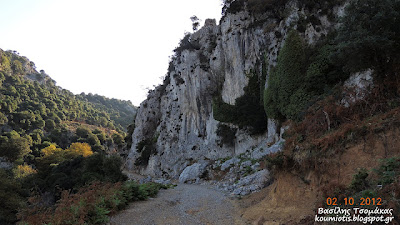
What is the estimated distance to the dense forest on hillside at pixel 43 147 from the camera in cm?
2017

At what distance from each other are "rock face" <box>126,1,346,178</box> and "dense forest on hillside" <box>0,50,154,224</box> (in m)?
8.18

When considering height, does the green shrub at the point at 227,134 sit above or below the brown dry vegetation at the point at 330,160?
above

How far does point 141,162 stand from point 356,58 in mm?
38620

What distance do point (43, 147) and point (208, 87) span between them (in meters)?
47.6

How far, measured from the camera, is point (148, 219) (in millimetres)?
8188

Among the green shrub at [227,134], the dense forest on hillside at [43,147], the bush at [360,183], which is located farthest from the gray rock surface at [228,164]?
the bush at [360,183]

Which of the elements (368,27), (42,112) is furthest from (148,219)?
(42,112)

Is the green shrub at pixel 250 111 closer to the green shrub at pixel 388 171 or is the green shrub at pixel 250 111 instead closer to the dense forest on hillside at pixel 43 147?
the dense forest on hillside at pixel 43 147

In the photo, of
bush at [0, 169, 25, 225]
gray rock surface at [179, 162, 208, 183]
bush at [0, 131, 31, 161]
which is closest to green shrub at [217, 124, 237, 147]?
gray rock surface at [179, 162, 208, 183]

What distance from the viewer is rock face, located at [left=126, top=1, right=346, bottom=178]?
22.8 meters

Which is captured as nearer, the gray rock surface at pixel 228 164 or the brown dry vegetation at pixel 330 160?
the brown dry vegetation at pixel 330 160

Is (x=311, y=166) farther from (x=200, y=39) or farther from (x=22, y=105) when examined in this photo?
(x=22, y=105)

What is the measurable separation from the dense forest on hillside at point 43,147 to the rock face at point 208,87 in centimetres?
818

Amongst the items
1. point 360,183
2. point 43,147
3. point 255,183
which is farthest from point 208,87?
point 43,147
